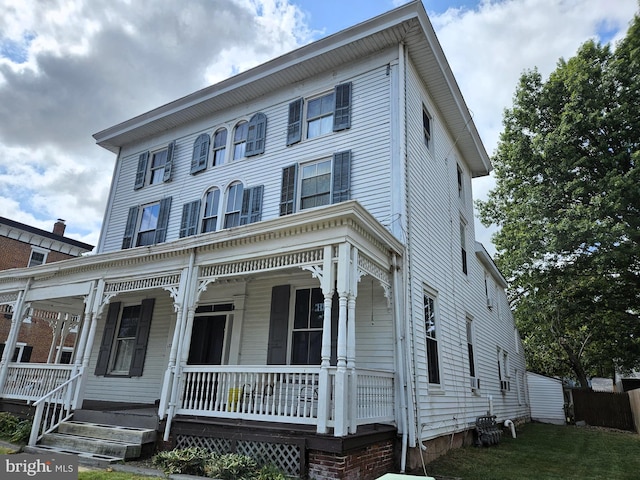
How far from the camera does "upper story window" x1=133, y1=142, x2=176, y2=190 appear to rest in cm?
1301

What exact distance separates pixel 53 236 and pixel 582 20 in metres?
26.7

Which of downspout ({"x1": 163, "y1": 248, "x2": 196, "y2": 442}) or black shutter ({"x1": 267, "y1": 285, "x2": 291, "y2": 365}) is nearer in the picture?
downspout ({"x1": 163, "y1": 248, "x2": 196, "y2": 442})

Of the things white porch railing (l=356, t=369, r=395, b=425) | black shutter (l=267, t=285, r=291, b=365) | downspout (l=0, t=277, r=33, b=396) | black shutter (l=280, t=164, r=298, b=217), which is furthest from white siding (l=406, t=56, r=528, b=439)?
downspout (l=0, t=277, r=33, b=396)

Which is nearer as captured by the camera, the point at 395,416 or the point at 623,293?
the point at 395,416

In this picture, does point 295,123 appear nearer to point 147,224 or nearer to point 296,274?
point 296,274

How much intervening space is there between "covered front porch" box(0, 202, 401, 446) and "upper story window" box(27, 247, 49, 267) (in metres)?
13.1

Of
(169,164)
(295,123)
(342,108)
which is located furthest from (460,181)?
(169,164)

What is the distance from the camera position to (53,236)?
2372 centimetres

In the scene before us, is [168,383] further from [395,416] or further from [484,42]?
[484,42]

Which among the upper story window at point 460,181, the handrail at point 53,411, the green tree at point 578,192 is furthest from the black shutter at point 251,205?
the green tree at point 578,192

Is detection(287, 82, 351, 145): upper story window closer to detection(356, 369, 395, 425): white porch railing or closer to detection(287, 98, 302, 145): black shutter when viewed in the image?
detection(287, 98, 302, 145): black shutter

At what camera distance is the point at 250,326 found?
954 cm

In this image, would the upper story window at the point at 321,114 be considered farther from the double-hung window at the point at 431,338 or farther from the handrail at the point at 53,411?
the handrail at the point at 53,411

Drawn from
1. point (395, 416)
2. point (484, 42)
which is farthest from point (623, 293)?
point (395, 416)
